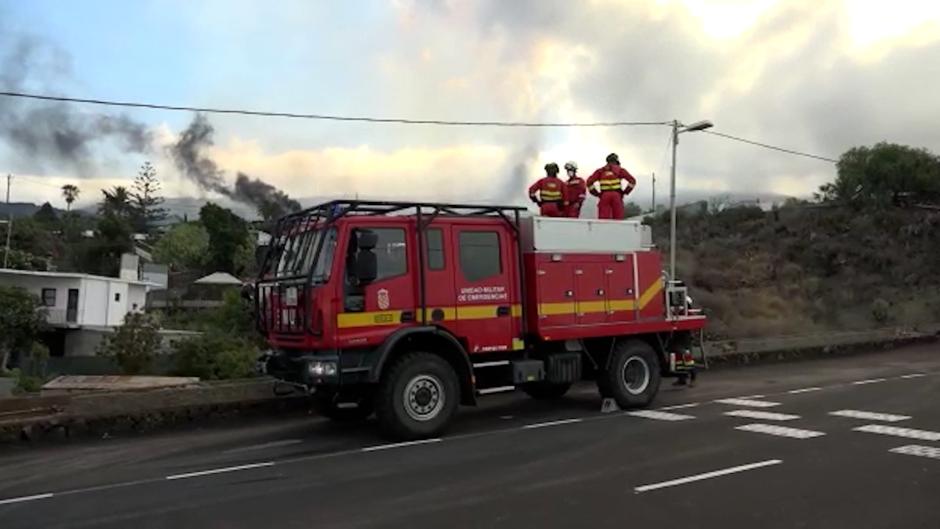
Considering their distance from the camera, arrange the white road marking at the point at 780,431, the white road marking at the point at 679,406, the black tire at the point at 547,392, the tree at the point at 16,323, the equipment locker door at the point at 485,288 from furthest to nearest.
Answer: the tree at the point at 16,323
the black tire at the point at 547,392
the white road marking at the point at 679,406
the equipment locker door at the point at 485,288
the white road marking at the point at 780,431

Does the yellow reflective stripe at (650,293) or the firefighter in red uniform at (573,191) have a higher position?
the firefighter in red uniform at (573,191)

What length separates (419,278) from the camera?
9.82m

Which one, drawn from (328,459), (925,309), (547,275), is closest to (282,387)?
(328,459)

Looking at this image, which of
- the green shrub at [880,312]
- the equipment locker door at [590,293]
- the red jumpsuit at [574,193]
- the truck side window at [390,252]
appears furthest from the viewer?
the green shrub at [880,312]

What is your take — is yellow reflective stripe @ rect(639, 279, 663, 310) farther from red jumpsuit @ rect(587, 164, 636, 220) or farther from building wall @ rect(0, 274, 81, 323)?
building wall @ rect(0, 274, 81, 323)

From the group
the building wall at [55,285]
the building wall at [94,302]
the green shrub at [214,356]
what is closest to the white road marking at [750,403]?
the green shrub at [214,356]

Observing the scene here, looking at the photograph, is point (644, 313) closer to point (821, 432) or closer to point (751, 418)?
point (751, 418)

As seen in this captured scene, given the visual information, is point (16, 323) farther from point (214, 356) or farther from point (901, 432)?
point (901, 432)

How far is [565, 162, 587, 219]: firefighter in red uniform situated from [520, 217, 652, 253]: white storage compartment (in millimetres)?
1469

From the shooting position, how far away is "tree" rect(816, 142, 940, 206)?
1781 inches

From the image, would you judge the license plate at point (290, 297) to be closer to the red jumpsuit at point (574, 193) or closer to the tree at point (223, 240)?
the red jumpsuit at point (574, 193)

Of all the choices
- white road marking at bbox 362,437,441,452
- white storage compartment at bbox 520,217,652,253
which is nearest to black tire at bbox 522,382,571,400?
white storage compartment at bbox 520,217,652,253

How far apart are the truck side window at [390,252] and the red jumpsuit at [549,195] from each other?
4085mm

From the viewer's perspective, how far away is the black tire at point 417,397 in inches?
375
